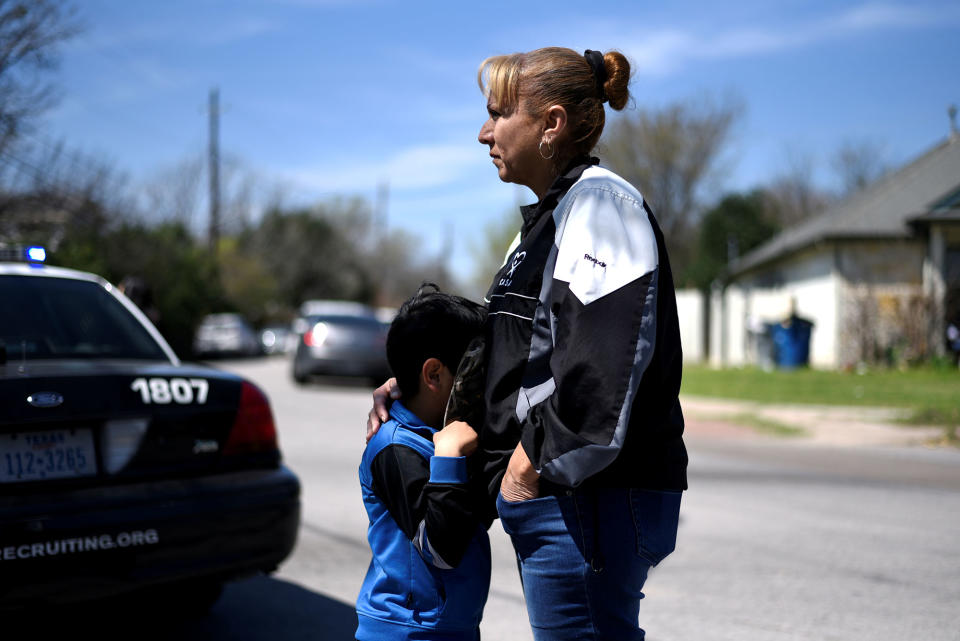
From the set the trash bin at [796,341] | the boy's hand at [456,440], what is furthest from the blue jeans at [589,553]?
the trash bin at [796,341]

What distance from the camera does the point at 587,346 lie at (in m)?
1.74

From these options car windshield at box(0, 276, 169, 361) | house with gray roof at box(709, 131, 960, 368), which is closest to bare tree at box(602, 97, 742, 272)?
house with gray roof at box(709, 131, 960, 368)

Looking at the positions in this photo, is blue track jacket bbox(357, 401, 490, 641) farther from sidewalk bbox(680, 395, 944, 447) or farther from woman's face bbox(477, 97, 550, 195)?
sidewalk bbox(680, 395, 944, 447)

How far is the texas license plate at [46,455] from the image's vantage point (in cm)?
322

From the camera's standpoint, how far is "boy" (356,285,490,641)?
2.04 m

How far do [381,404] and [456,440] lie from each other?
12.2 inches

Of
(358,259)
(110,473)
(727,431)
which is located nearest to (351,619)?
(110,473)

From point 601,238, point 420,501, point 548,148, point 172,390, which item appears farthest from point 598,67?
point 172,390

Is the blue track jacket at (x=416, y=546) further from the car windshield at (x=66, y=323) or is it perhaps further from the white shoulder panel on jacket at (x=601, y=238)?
the car windshield at (x=66, y=323)

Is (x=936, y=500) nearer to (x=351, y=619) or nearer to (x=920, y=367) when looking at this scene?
(x=351, y=619)

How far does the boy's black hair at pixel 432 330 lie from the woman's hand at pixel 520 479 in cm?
34

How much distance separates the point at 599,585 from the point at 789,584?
3421 mm

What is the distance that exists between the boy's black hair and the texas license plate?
178 cm

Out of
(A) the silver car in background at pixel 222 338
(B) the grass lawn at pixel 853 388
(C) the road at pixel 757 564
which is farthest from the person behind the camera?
(A) the silver car in background at pixel 222 338
